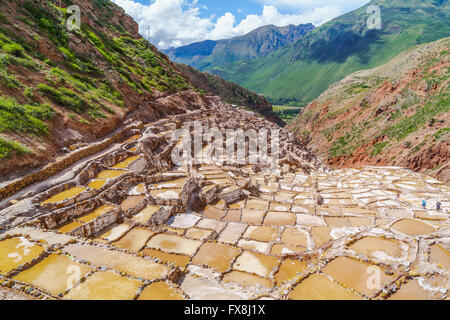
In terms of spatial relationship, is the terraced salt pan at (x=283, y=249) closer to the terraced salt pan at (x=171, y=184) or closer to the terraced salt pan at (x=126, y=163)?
the terraced salt pan at (x=171, y=184)

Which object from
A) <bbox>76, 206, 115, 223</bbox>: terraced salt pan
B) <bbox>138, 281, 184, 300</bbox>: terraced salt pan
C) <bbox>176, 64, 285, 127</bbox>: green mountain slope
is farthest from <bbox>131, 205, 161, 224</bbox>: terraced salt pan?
<bbox>176, 64, 285, 127</bbox>: green mountain slope

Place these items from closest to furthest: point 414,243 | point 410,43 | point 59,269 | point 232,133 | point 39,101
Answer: point 59,269, point 414,243, point 39,101, point 232,133, point 410,43

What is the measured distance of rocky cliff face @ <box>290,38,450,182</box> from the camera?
33594mm

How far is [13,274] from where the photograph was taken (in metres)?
8.31

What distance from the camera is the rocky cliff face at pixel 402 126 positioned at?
33.6 meters

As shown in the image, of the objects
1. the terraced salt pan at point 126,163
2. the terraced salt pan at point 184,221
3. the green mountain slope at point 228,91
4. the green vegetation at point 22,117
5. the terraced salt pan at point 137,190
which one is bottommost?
the terraced salt pan at point 184,221

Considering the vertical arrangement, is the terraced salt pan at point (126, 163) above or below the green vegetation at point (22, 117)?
below

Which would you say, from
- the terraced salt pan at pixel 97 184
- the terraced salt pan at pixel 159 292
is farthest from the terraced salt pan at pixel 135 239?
the terraced salt pan at pixel 97 184

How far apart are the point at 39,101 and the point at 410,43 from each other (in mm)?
216944

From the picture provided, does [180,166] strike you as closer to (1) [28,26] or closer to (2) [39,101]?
(2) [39,101]

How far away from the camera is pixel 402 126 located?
41.5 m

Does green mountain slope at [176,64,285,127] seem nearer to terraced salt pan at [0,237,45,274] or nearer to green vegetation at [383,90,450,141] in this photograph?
green vegetation at [383,90,450,141]

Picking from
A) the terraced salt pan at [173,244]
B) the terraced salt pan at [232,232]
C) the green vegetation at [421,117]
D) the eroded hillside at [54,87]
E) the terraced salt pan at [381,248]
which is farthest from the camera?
the green vegetation at [421,117]

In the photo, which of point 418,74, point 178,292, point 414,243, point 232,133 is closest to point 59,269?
point 178,292
